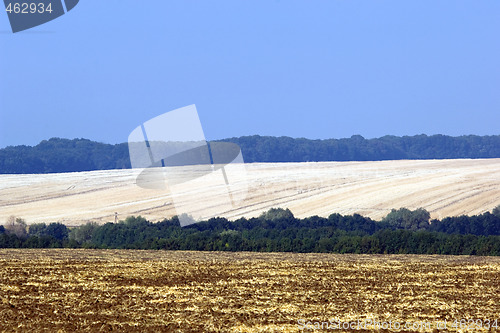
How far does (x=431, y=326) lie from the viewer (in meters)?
12.6

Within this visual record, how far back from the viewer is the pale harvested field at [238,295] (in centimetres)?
1305

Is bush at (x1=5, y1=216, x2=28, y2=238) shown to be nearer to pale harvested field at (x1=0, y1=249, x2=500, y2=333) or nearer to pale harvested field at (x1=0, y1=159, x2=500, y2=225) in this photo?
pale harvested field at (x1=0, y1=159, x2=500, y2=225)

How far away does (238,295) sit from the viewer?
16562mm

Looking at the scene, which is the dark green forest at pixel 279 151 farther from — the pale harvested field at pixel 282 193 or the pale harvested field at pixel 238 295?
the pale harvested field at pixel 238 295

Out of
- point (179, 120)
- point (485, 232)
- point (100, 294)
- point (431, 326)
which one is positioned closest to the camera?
point (431, 326)

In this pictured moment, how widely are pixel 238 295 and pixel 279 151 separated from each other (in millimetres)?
74120

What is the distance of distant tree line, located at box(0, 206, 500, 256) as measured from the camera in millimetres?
34281

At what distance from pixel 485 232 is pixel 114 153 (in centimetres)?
5263

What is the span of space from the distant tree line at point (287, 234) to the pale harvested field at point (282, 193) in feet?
7.96

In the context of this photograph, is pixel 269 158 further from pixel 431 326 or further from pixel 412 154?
pixel 431 326

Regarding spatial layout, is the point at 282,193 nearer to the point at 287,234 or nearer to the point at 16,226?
the point at 287,234

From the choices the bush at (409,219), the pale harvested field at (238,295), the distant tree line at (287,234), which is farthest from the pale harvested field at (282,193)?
the pale harvested field at (238,295)

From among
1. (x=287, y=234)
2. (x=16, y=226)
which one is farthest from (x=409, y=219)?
(x=16, y=226)

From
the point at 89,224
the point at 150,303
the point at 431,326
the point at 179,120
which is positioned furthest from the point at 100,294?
the point at 89,224
